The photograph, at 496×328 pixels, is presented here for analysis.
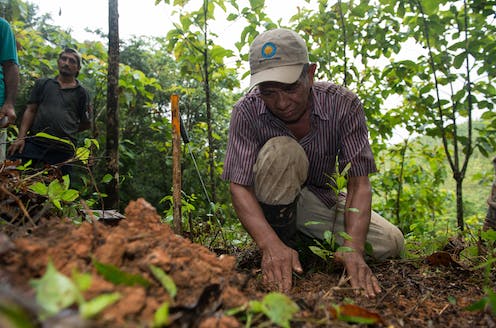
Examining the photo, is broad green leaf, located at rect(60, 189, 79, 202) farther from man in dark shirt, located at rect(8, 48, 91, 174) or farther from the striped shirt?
man in dark shirt, located at rect(8, 48, 91, 174)

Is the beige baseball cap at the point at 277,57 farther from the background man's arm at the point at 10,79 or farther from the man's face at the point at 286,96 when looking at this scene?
the background man's arm at the point at 10,79

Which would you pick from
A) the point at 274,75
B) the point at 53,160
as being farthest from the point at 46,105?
the point at 274,75

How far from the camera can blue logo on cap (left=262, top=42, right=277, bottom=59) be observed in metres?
2.04

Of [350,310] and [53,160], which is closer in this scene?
[350,310]

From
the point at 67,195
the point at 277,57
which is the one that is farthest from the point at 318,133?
the point at 67,195

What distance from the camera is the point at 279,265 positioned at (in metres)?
1.83

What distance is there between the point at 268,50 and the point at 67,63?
278cm

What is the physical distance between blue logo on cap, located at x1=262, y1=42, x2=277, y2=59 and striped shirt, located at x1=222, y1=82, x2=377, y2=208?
319 millimetres

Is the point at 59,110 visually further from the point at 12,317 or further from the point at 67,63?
the point at 12,317

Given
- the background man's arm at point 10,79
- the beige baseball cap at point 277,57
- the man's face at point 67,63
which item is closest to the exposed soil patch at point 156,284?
the beige baseball cap at point 277,57

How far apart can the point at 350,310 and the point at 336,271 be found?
38.7 inches

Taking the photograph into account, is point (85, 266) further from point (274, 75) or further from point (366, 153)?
point (366, 153)

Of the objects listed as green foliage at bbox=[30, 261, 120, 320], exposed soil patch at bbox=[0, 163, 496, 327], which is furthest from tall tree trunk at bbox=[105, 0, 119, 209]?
green foliage at bbox=[30, 261, 120, 320]

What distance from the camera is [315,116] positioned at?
228 centimetres
